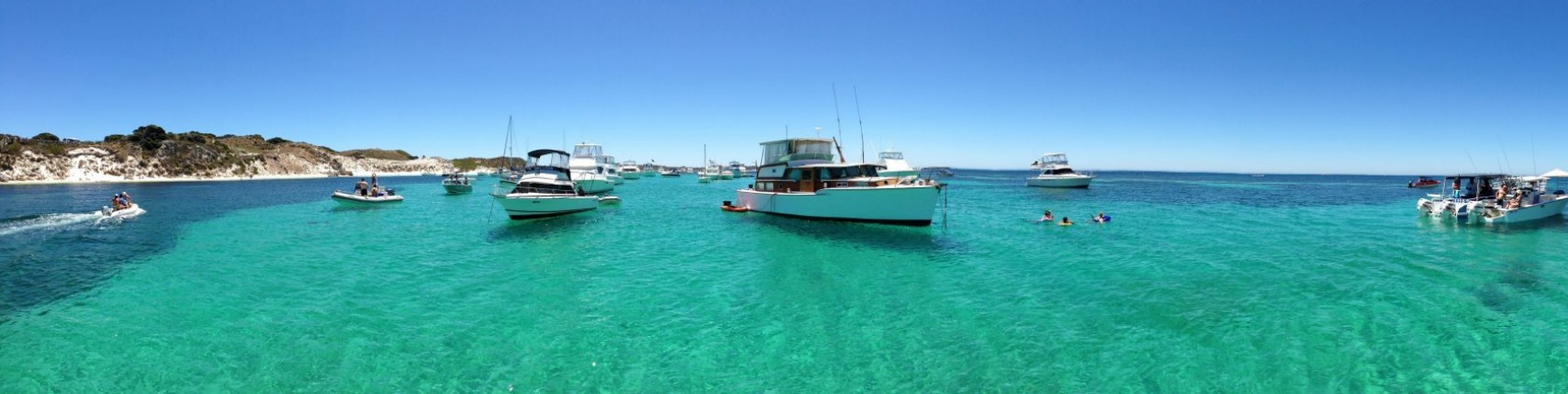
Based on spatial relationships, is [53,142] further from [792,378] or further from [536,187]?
[792,378]

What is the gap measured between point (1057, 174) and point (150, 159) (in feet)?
504

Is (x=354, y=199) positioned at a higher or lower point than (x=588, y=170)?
lower

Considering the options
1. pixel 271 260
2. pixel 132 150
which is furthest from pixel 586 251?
pixel 132 150

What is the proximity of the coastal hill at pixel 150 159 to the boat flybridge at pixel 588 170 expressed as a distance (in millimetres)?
78451

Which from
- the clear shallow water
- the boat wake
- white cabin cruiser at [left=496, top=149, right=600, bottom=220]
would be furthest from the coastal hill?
white cabin cruiser at [left=496, top=149, right=600, bottom=220]

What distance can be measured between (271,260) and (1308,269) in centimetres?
3536

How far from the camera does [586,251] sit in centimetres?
2306

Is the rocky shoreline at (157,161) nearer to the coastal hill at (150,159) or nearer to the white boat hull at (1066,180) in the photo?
the coastal hill at (150,159)

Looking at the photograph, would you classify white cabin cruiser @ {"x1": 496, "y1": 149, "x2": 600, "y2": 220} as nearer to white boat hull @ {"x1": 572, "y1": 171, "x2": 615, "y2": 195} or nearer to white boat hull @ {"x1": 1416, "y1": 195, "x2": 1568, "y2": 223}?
white boat hull @ {"x1": 572, "y1": 171, "x2": 615, "y2": 195}

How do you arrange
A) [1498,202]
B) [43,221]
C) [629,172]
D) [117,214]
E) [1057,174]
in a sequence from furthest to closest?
1. [629,172]
2. [1057,174]
3. [117,214]
4. [1498,202]
5. [43,221]

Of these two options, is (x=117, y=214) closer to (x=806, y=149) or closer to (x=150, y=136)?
(x=806, y=149)

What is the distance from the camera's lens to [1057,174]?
262 ft

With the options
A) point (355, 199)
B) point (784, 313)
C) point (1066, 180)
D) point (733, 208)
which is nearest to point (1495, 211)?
point (784, 313)

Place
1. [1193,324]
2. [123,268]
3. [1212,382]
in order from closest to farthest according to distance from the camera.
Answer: [1212,382]
[1193,324]
[123,268]
